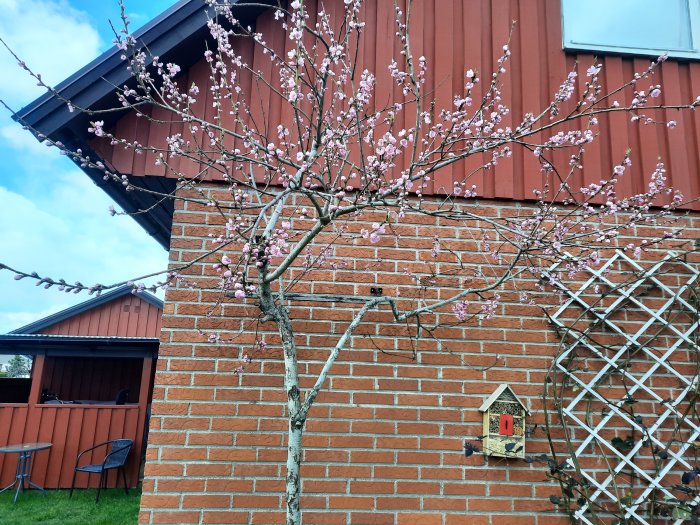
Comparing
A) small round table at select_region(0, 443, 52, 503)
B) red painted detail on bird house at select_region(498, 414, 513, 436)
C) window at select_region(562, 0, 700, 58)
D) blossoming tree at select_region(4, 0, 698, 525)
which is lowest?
small round table at select_region(0, 443, 52, 503)

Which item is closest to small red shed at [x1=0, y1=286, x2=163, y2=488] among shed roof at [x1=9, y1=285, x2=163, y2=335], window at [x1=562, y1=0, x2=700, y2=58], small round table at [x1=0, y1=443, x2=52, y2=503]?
small round table at [x1=0, y1=443, x2=52, y2=503]

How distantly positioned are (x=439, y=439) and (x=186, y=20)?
2925mm

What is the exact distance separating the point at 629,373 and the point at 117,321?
49.8 feet

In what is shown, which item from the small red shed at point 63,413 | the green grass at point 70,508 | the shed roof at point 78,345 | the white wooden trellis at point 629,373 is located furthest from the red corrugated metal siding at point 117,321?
the white wooden trellis at point 629,373

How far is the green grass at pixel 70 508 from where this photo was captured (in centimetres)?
634

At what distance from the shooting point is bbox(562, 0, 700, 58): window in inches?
145

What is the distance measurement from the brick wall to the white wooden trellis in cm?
18

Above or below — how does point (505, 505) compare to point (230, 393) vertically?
below

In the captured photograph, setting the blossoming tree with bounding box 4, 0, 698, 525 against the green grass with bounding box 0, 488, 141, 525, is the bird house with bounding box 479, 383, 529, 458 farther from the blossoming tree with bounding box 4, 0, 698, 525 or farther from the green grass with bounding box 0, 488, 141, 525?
the green grass with bounding box 0, 488, 141, 525

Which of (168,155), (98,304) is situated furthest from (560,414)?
(98,304)

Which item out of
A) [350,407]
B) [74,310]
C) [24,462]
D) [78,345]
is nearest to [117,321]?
[74,310]

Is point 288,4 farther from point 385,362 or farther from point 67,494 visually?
point 67,494

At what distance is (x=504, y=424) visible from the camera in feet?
9.83

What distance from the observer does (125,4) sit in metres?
2.84
